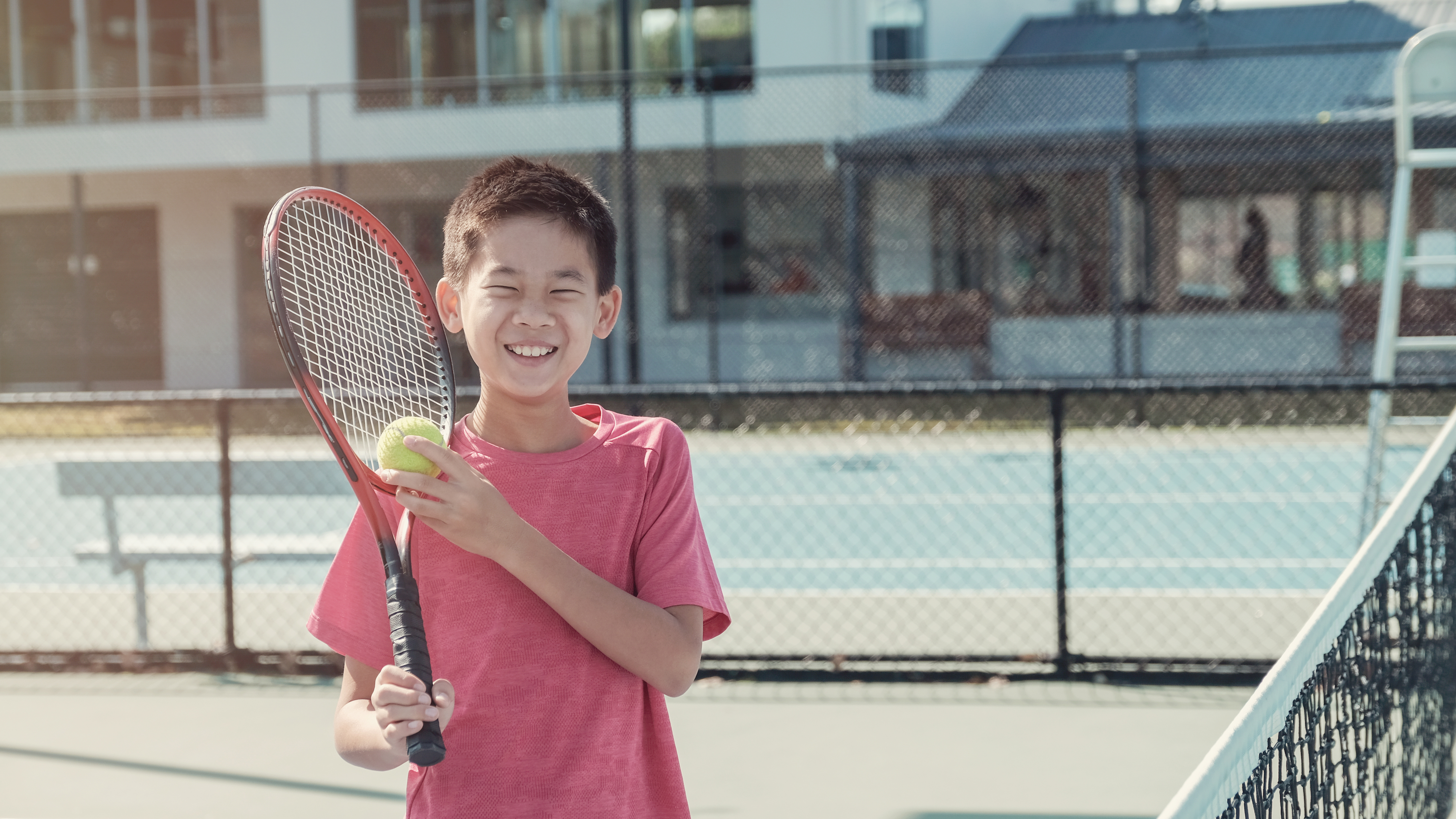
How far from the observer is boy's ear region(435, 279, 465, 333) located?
5.81ft

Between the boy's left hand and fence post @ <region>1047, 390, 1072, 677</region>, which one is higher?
the boy's left hand

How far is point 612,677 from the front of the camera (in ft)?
5.45

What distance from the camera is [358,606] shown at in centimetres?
166

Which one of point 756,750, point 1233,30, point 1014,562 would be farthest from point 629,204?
point 756,750

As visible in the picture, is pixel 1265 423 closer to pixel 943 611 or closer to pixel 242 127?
pixel 943 611

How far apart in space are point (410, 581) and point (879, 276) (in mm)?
15682

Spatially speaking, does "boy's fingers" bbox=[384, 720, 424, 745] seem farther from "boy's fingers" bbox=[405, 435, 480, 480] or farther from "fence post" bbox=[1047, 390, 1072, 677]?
"fence post" bbox=[1047, 390, 1072, 677]

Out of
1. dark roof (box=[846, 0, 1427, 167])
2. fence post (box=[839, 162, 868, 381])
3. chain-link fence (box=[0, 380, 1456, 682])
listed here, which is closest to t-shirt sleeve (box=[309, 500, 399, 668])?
chain-link fence (box=[0, 380, 1456, 682])

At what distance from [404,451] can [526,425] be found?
9.8 inches

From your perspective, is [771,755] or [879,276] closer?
[771,755]

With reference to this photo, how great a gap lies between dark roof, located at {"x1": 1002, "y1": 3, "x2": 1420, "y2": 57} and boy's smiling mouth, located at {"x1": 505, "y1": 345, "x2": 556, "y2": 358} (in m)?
18.0

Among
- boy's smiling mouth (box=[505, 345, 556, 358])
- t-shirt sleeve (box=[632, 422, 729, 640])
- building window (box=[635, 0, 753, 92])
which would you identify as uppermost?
building window (box=[635, 0, 753, 92])

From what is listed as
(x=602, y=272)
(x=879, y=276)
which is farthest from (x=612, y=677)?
(x=879, y=276)

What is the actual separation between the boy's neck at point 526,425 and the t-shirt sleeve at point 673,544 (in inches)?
4.6
